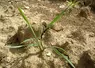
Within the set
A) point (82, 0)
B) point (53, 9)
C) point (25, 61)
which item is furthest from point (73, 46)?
point (82, 0)

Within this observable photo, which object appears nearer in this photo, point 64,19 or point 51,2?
point 64,19

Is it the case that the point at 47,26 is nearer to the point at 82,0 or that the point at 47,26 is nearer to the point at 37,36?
the point at 37,36

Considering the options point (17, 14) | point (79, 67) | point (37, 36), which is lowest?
point (79, 67)

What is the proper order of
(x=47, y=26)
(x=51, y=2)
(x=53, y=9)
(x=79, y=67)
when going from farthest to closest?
(x=51, y=2)
(x=53, y=9)
(x=47, y=26)
(x=79, y=67)

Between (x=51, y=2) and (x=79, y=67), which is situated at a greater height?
(x=51, y=2)

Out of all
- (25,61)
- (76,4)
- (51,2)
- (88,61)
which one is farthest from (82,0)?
(25,61)

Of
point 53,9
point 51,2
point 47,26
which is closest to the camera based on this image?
point 47,26
